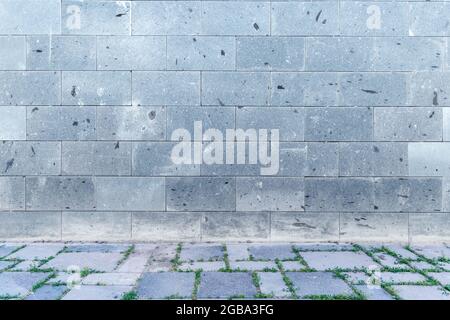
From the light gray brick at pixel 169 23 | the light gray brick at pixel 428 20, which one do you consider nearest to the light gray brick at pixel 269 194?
the light gray brick at pixel 169 23

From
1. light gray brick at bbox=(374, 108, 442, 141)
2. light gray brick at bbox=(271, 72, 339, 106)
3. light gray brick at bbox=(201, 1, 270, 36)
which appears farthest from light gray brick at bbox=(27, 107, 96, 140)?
light gray brick at bbox=(374, 108, 442, 141)

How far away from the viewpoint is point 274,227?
425 cm

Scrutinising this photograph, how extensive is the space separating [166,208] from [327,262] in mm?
2053

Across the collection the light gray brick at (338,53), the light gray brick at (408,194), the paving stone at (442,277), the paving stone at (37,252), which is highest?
the light gray brick at (338,53)

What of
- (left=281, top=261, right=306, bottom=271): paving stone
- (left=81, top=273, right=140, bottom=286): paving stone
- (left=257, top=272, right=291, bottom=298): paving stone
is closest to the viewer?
(left=257, top=272, right=291, bottom=298): paving stone

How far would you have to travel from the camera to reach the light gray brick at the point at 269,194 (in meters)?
4.25

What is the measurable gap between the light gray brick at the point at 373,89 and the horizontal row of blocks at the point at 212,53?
11cm

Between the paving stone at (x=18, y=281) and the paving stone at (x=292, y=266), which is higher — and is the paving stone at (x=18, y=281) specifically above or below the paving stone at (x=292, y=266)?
below

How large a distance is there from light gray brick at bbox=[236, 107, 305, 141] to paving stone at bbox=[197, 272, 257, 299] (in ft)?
6.08

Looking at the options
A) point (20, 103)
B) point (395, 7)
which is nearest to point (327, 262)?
point (395, 7)

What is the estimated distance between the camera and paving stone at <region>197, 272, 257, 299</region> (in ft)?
9.32

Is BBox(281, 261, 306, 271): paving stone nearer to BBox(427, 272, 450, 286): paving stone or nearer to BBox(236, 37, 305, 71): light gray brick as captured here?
BBox(427, 272, 450, 286): paving stone

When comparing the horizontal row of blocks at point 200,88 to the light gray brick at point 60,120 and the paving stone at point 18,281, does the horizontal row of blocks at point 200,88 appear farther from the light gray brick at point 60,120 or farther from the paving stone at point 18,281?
the paving stone at point 18,281
